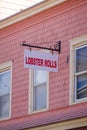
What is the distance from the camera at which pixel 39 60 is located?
1758cm

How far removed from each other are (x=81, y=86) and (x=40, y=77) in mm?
2222

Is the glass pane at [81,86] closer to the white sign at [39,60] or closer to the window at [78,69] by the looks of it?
the window at [78,69]

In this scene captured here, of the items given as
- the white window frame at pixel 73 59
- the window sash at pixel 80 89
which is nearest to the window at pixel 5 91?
the white window frame at pixel 73 59

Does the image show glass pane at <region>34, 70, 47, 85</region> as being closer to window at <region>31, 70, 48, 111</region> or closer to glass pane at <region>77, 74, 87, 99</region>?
window at <region>31, 70, 48, 111</region>

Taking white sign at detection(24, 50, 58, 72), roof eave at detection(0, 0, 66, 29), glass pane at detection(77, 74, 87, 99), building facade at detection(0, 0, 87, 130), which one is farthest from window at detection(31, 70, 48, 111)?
roof eave at detection(0, 0, 66, 29)

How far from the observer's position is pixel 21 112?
19.9 metres

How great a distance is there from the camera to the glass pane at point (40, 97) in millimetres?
19087

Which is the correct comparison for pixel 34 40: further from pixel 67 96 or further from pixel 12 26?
pixel 67 96

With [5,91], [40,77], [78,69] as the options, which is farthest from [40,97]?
[5,91]

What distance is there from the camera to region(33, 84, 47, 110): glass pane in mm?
19087

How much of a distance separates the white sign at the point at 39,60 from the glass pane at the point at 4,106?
353cm

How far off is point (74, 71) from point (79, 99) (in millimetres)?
939

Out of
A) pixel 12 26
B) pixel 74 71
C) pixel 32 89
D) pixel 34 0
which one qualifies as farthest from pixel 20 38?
pixel 34 0

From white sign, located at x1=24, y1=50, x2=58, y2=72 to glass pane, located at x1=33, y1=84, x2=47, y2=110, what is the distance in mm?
1307
